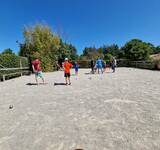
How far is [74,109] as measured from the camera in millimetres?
6414

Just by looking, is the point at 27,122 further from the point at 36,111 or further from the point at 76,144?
the point at 76,144

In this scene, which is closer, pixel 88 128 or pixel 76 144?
pixel 76 144

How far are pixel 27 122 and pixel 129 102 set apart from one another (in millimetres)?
3551

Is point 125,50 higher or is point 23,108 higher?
point 125,50

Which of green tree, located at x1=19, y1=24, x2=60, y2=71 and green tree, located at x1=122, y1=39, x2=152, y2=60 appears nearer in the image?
green tree, located at x1=19, y1=24, x2=60, y2=71

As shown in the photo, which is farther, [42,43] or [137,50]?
[137,50]

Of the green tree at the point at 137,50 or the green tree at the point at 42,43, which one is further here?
the green tree at the point at 137,50

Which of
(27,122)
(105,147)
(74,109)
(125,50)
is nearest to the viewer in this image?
(105,147)

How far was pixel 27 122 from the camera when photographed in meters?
5.33

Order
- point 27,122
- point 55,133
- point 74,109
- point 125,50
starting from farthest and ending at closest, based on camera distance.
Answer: point 125,50, point 74,109, point 27,122, point 55,133

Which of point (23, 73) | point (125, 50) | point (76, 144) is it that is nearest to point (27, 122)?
point (76, 144)

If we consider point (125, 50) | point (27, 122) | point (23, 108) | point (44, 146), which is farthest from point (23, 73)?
point (125, 50)

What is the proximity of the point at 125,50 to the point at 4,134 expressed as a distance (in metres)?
73.6

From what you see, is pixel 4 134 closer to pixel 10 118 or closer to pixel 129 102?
pixel 10 118
